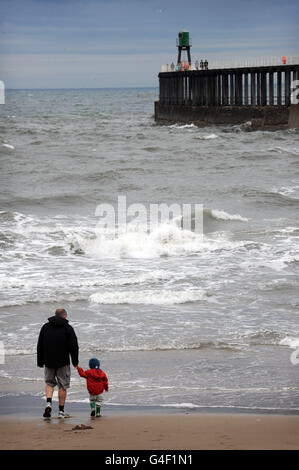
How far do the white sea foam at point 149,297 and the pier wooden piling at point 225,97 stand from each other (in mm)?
33730

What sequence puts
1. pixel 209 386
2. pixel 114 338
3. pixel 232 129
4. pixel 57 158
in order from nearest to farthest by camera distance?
1. pixel 209 386
2. pixel 114 338
3. pixel 57 158
4. pixel 232 129

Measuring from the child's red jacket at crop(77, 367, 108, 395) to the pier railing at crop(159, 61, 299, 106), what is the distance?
132 ft

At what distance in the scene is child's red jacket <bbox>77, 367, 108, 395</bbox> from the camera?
21.6 feet

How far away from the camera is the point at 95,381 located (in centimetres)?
664

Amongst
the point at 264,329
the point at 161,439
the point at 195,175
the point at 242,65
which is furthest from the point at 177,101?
the point at 161,439

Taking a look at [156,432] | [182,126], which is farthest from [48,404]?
[182,126]

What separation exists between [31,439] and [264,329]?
4782mm

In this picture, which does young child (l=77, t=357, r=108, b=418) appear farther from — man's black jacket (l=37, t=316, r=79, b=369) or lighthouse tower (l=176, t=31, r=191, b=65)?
lighthouse tower (l=176, t=31, r=191, b=65)

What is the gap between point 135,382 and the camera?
7895 millimetres

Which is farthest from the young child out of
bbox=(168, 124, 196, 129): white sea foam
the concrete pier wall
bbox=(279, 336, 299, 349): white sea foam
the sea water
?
bbox=(168, 124, 196, 129): white sea foam

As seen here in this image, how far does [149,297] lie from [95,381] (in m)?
5.16

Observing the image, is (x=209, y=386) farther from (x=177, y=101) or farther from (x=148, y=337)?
(x=177, y=101)

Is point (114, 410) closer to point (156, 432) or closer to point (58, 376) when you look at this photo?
point (58, 376)

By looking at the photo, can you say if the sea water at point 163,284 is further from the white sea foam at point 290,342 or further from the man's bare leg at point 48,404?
the man's bare leg at point 48,404
